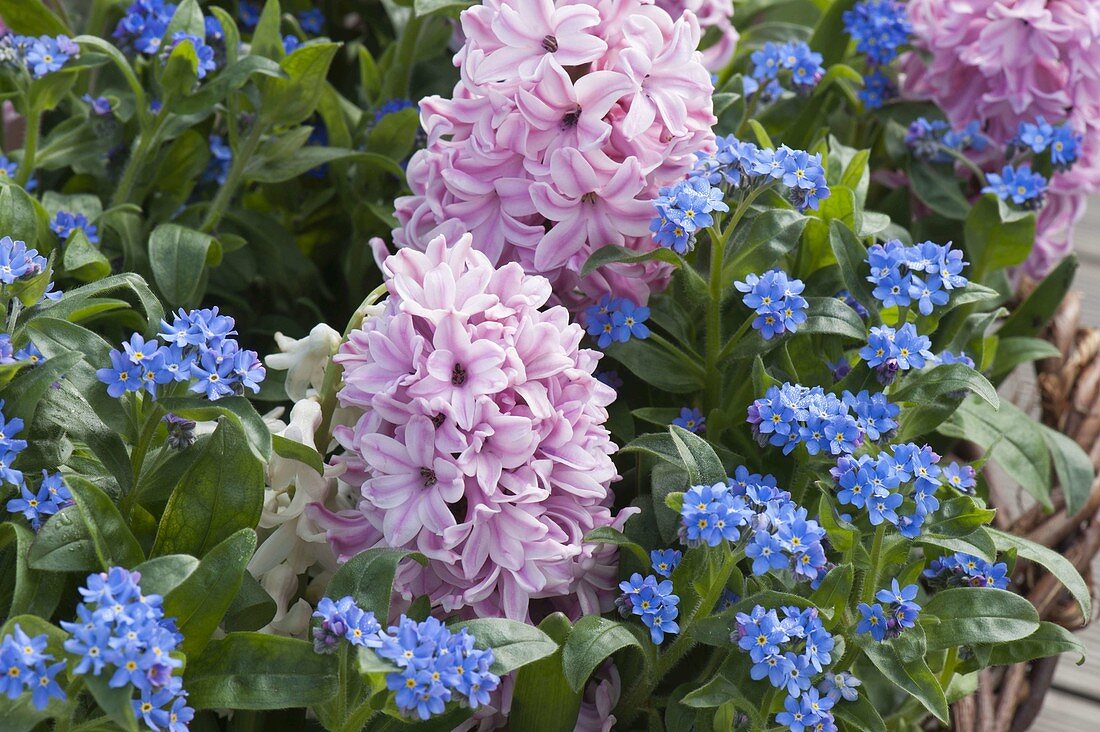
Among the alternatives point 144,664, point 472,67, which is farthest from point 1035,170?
point 144,664

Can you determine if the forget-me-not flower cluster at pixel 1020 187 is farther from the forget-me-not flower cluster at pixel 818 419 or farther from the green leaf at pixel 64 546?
the green leaf at pixel 64 546

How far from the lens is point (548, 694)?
0.72 meters

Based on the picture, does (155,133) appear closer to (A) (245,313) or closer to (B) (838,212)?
(A) (245,313)

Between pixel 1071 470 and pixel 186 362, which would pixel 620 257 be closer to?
pixel 186 362

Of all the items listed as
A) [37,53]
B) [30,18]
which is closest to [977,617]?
[37,53]

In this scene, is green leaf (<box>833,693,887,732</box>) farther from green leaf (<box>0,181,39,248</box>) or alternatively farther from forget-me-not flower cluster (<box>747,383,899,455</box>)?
green leaf (<box>0,181,39,248</box>)

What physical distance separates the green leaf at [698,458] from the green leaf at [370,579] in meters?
0.17

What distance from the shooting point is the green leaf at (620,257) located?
769 millimetres

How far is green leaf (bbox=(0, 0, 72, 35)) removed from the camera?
1.03 m

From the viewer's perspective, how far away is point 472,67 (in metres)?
0.78

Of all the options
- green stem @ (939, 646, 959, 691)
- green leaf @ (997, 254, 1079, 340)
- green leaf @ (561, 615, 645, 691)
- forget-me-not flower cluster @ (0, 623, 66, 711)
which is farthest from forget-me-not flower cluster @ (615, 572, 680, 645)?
green leaf @ (997, 254, 1079, 340)

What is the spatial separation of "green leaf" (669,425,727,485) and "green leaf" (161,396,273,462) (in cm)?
24

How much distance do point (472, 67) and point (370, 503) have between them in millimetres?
294

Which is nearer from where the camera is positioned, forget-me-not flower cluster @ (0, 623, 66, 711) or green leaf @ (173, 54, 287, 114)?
forget-me-not flower cluster @ (0, 623, 66, 711)
